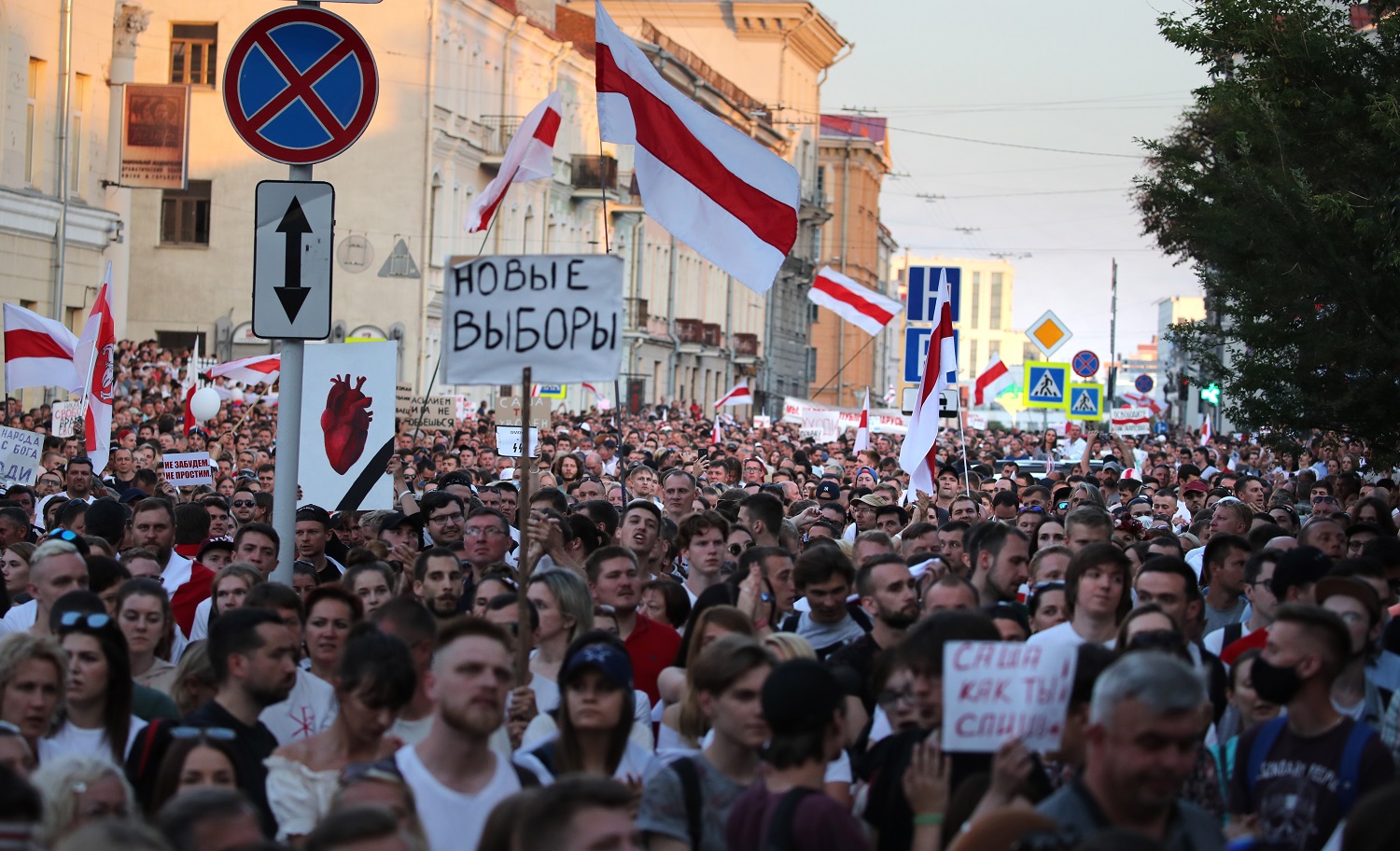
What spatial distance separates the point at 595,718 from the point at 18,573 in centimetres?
501

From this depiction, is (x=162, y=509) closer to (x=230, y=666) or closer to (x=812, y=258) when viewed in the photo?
(x=230, y=666)

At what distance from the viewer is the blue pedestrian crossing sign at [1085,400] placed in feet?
102

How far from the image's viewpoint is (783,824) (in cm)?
464

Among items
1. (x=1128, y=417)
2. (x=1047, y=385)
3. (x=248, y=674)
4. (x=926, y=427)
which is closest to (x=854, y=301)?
(x=1047, y=385)

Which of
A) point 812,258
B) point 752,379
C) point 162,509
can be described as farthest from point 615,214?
point 162,509

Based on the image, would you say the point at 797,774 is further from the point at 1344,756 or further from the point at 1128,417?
the point at 1128,417

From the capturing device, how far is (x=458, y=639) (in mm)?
5441

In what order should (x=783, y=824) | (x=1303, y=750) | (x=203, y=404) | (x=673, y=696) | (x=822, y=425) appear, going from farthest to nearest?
1. (x=822, y=425)
2. (x=203, y=404)
3. (x=673, y=696)
4. (x=1303, y=750)
5. (x=783, y=824)

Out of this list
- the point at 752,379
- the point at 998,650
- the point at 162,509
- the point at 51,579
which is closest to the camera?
the point at 998,650

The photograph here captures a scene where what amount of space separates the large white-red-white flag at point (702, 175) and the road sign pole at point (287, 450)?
271cm

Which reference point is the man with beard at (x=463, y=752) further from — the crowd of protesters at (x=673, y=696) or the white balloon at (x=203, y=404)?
the white balloon at (x=203, y=404)

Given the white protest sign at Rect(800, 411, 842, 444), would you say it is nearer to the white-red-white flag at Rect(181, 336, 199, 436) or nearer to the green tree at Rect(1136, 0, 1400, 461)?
the white-red-white flag at Rect(181, 336, 199, 436)

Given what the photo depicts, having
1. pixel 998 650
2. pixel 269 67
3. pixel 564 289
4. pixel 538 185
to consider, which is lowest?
pixel 998 650

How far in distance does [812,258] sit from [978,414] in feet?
38.0
